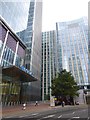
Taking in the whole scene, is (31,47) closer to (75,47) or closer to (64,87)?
(64,87)

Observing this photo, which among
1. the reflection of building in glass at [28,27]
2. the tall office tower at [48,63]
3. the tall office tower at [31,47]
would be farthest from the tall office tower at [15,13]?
the tall office tower at [48,63]

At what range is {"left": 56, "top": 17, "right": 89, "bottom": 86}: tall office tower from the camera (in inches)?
3684

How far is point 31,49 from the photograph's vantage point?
Answer: 60531mm

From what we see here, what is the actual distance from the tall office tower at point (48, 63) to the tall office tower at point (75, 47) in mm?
6097

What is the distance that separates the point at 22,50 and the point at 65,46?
5693cm

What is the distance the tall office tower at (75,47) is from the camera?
9356cm

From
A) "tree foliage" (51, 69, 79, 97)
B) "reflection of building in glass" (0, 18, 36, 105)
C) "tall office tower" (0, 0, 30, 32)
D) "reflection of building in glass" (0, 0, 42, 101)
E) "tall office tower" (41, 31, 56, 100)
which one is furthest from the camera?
"tall office tower" (41, 31, 56, 100)

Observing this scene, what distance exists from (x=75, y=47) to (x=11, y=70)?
75741 mm

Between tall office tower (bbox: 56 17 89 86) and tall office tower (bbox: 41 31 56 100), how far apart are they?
20.0 ft

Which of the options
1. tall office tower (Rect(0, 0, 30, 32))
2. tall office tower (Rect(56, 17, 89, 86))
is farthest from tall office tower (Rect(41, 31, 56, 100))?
tall office tower (Rect(0, 0, 30, 32))

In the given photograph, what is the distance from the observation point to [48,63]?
96.0 metres

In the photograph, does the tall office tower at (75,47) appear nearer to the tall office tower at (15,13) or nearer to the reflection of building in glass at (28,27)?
the reflection of building in glass at (28,27)

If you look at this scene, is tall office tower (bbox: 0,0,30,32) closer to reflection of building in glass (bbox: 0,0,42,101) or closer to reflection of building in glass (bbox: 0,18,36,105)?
reflection of building in glass (bbox: 0,0,42,101)

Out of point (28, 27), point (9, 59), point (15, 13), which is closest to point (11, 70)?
point (9, 59)
